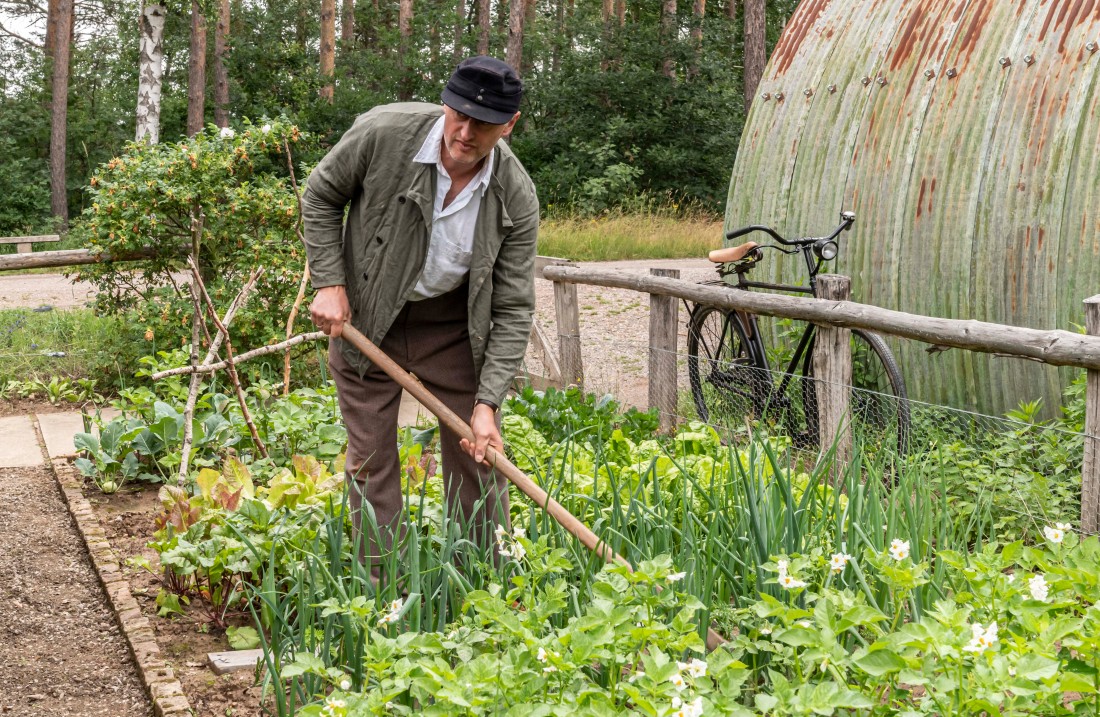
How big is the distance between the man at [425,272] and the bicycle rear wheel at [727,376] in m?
2.23

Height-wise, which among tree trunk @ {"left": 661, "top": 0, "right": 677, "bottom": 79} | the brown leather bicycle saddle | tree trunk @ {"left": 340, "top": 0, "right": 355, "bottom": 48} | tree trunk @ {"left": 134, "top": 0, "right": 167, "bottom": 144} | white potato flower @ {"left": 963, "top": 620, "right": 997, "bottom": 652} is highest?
tree trunk @ {"left": 340, "top": 0, "right": 355, "bottom": 48}

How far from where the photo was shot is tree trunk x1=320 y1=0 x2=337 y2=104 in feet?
82.7

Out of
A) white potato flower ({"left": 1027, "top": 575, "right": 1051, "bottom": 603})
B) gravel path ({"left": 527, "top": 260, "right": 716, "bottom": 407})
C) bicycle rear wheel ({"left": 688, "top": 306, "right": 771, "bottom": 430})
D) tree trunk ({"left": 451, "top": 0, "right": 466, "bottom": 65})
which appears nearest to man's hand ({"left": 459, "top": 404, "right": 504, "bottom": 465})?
white potato flower ({"left": 1027, "top": 575, "right": 1051, "bottom": 603})

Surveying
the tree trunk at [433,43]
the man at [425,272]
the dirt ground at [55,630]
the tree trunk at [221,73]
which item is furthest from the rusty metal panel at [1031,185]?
the tree trunk at [433,43]

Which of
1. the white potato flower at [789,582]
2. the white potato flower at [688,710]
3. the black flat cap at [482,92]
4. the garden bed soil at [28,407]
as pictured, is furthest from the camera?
the garden bed soil at [28,407]

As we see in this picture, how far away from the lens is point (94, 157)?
2611cm

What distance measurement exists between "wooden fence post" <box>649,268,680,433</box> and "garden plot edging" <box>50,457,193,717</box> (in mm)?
2912

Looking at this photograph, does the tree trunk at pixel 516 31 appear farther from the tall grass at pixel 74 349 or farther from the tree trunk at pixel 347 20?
the tall grass at pixel 74 349

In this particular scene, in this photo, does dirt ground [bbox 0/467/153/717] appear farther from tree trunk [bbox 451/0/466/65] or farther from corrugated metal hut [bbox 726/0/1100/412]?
tree trunk [bbox 451/0/466/65]

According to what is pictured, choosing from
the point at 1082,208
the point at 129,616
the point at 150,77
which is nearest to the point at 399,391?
the point at 129,616

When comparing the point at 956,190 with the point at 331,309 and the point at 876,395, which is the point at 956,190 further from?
the point at 331,309

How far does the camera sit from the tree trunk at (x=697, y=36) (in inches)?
1039

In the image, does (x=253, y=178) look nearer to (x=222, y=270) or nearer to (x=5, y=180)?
(x=222, y=270)

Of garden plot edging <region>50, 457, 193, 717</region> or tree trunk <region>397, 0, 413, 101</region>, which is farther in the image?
tree trunk <region>397, 0, 413, 101</region>
